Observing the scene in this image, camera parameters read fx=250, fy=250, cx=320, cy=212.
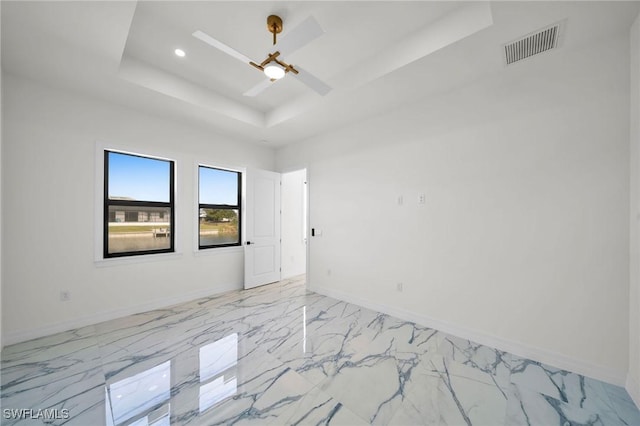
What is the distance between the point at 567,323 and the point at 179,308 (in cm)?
438

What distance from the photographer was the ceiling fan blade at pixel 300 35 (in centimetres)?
171

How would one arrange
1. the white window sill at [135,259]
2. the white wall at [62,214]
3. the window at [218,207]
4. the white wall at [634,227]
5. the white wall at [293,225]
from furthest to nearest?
the white wall at [293,225] < the window at [218,207] < the white window sill at [135,259] < the white wall at [62,214] < the white wall at [634,227]

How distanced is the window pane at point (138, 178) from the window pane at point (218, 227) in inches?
27.4

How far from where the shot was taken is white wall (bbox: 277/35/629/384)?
2.04 metres

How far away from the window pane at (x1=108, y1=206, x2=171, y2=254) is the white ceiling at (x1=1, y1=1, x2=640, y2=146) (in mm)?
1402

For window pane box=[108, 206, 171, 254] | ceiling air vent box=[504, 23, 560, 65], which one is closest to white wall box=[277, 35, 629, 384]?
ceiling air vent box=[504, 23, 560, 65]

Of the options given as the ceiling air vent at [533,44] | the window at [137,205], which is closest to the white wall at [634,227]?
the ceiling air vent at [533,44]

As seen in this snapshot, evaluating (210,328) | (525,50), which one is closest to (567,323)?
(525,50)

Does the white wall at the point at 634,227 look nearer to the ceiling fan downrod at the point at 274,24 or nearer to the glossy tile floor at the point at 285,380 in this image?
the glossy tile floor at the point at 285,380

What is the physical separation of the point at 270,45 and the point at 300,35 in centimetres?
95

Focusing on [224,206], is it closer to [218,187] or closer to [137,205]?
[218,187]

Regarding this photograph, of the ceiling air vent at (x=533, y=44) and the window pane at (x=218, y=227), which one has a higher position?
the ceiling air vent at (x=533, y=44)

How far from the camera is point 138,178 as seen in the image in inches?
138

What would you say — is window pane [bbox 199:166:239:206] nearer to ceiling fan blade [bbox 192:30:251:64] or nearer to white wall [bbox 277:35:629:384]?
white wall [bbox 277:35:629:384]
